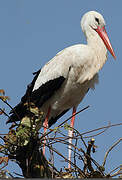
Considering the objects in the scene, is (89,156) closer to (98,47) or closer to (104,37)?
(98,47)

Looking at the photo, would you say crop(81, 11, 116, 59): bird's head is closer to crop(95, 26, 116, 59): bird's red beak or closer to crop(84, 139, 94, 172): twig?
crop(95, 26, 116, 59): bird's red beak

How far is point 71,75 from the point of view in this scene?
6020 mm

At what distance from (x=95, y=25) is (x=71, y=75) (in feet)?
3.09

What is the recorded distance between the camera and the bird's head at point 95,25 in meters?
6.44

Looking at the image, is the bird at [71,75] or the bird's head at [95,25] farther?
the bird's head at [95,25]

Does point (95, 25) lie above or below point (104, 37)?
above

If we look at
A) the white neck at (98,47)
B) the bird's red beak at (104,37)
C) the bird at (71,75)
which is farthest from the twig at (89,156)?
the bird's red beak at (104,37)

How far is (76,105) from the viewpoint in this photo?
6.38 m

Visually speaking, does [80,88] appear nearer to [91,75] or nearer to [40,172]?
[91,75]

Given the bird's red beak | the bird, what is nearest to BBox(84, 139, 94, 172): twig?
the bird

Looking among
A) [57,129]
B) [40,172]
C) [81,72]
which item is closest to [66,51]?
[81,72]

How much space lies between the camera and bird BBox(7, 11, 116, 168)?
6039mm

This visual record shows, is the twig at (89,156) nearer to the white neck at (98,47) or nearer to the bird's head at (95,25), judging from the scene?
the white neck at (98,47)

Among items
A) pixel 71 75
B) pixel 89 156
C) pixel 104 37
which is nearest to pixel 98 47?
pixel 104 37
